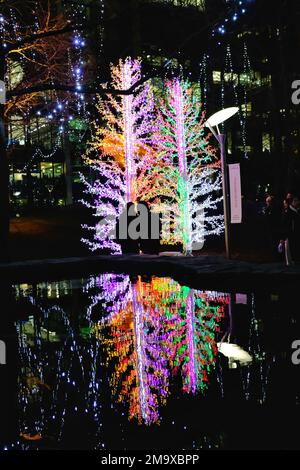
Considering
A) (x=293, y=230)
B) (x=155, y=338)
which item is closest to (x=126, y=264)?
(x=293, y=230)

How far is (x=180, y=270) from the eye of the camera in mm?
13297

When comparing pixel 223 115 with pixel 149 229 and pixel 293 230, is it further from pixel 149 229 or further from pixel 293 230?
pixel 149 229

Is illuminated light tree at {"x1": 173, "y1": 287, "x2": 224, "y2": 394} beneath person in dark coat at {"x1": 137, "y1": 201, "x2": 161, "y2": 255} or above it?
beneath

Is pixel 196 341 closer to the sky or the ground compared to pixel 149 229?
closer to the ground

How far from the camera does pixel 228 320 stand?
27.1 ft

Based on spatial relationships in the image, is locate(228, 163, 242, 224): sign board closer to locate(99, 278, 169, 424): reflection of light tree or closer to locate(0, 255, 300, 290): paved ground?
locate(0, 255, 300, 290): paved ground

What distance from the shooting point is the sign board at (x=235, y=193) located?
13164 millimetres

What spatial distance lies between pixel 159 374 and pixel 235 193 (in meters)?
8.04

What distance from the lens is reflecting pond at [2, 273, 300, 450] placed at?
4262 millimetres

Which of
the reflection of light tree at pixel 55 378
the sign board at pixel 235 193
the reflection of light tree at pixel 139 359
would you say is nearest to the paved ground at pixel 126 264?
the sign board at pixel 235 193

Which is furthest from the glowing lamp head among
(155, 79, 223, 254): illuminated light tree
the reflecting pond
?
the reflecting pond

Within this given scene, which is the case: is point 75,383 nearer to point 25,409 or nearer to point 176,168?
point 25,409

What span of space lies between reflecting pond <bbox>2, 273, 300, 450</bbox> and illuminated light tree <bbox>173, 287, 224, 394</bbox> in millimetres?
14

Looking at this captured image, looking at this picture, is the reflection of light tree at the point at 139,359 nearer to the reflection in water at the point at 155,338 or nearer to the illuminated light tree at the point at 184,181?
the reflection in water at the point at 155,338
